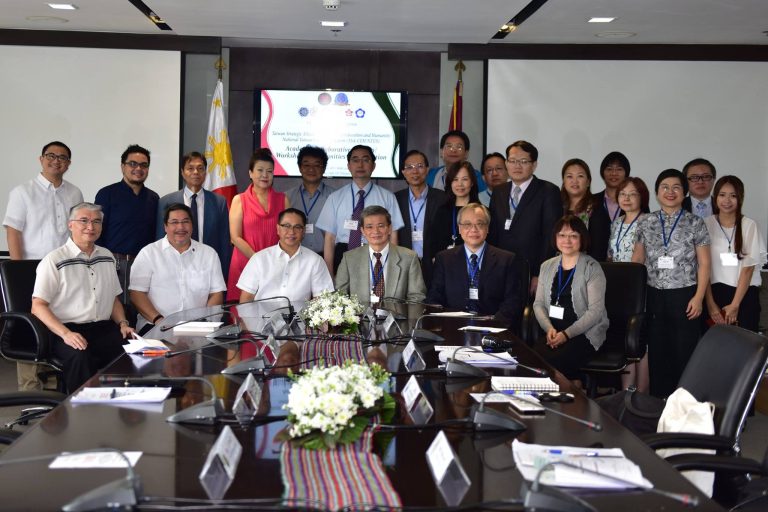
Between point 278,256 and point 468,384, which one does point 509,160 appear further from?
point 468,384

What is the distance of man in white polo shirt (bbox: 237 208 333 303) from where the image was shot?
211 inches

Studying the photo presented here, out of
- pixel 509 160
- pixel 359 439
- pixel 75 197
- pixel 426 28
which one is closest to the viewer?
pixel 359 439

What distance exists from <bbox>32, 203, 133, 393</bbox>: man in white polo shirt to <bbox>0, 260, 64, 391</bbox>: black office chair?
0.08 m

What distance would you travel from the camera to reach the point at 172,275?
210 inches

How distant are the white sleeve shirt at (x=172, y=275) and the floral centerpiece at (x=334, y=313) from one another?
55.3 inches

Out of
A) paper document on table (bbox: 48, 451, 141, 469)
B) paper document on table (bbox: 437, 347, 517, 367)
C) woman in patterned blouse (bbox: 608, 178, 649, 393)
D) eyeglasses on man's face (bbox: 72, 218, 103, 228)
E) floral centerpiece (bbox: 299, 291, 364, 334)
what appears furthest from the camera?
woman in patterned blouse (bbox: 608, 178, 649, 393)

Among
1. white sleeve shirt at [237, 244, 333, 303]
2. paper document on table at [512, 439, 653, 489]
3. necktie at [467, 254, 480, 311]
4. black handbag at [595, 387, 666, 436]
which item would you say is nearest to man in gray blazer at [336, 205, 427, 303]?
white sleeve shirt at [237, 244, 333, 303]

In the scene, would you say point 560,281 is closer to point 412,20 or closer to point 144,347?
point 144,347

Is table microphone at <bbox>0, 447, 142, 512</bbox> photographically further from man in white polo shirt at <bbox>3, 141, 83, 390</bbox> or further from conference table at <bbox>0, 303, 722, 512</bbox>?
man in white polo shirt at <bbox>3, 141, 83, 390</bbox>

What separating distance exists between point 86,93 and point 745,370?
7396mm

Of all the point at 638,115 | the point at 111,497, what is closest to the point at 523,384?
the point at 111,497

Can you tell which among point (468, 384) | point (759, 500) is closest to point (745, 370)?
point (759, 500)

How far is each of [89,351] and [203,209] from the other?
177cm

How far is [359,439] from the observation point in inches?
85.6
